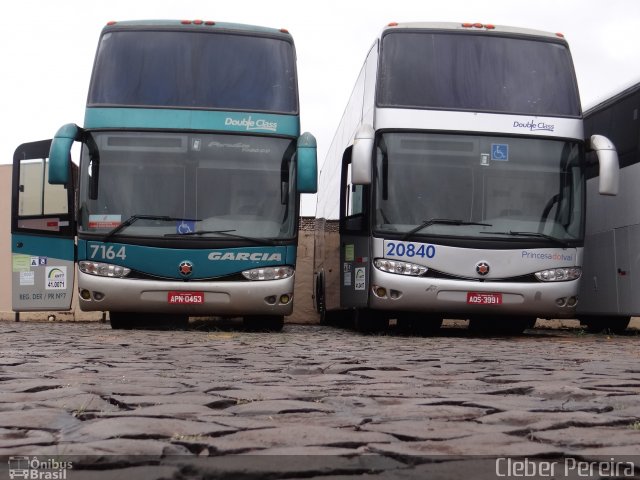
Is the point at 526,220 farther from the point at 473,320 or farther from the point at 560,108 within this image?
the point at 473,320

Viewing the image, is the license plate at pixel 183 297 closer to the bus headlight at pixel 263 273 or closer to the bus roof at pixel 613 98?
the bus headlight at pixel 263 273

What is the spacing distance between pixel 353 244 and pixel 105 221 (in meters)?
3.18

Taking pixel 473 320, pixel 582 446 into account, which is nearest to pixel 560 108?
pixel 473 320

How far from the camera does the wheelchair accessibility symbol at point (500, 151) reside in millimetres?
12000

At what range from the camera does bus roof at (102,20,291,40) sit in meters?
12.9

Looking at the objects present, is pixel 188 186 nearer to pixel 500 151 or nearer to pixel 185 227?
pixel 185 227

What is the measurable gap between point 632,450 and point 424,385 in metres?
2.22

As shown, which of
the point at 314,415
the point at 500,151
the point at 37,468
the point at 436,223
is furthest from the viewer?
the point at 500,151

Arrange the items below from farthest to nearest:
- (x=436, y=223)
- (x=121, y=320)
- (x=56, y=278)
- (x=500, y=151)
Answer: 1. (x=56, y=278)
2. (x=121, y=320)
3. (x=500, y=151)
4. (x=436, y=223)

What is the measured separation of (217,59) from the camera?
1277cm

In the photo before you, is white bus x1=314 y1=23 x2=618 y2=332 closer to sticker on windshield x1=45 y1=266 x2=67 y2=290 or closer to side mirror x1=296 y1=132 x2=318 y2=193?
side mirror x1=296 y1=132 x2=318 y2=193

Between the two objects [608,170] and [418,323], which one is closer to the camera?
[608,170]

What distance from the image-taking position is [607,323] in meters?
15.8

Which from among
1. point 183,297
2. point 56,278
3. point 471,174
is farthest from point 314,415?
point 56,278
